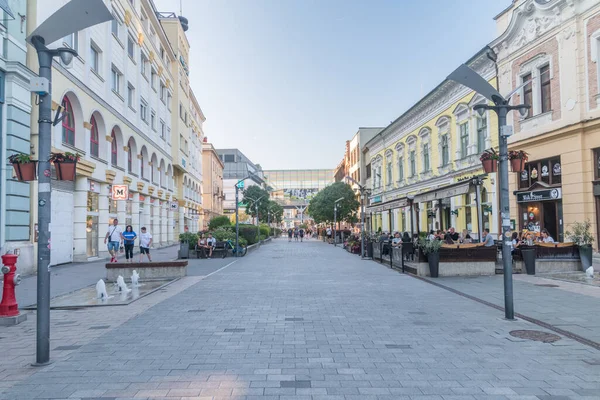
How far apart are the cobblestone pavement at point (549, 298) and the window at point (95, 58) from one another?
1819 centimetres

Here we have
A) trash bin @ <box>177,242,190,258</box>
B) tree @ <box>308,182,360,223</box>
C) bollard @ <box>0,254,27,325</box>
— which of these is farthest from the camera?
tree @ <box>308,182,360,223</box>

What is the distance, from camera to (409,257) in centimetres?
1708

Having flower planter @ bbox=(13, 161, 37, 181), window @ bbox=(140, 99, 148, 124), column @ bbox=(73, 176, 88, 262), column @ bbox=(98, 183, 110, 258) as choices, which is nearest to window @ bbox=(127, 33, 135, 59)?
window @ bbox=(140, 99, 148, 124)

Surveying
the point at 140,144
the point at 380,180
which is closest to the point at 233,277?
the point at 140,144

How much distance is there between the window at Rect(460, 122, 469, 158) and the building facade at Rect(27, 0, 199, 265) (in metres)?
20.2

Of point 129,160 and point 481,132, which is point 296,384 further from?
point 129,160

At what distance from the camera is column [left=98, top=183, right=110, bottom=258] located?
22125mm

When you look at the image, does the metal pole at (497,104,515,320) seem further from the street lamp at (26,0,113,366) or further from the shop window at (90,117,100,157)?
the shop window at (90,117,100,157)

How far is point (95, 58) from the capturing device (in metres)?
22.1

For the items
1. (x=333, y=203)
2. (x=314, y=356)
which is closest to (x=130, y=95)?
(x=314, y=356)

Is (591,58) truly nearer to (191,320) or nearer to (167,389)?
(191,320)

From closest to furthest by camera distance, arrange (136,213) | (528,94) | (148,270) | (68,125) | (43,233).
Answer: (43,233), (148,270), (68,125), (528,94), (136,213)

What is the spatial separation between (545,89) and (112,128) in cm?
2135

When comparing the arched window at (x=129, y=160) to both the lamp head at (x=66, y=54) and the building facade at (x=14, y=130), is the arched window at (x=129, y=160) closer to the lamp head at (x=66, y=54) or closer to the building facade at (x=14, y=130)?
the building facade at (x=14, y=130)
